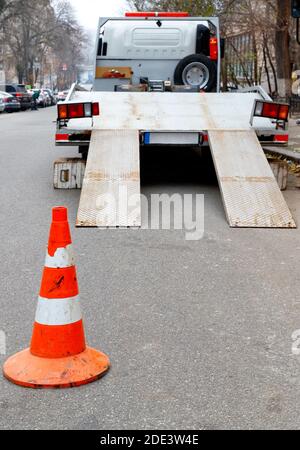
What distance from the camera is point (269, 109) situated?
10031 mm

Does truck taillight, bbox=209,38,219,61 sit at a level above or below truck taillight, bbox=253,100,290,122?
above

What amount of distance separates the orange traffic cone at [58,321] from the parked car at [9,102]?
134ft

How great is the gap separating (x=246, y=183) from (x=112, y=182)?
65.9 inches

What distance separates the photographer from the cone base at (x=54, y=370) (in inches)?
163

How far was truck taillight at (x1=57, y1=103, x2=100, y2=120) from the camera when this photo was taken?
987 cm

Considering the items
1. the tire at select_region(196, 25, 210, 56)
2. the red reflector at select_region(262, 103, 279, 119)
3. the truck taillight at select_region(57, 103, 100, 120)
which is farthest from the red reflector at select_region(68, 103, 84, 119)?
the tire at select_region(196, 25, 210, 56)

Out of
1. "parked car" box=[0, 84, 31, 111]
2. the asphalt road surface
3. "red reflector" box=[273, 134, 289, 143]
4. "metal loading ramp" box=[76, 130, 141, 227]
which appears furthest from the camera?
"parked car" box=[0, 84, 31, 111]

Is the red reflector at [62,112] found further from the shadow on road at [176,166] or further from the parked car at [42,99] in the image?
the parked car at [42,99]

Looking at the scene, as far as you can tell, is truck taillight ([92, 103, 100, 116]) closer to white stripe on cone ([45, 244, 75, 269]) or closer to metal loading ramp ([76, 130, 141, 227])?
metal loading ramp ([76, 130, 141, 227])

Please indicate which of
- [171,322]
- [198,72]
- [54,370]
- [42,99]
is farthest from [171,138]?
[42,99]

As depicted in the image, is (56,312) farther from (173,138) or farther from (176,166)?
(176,166)

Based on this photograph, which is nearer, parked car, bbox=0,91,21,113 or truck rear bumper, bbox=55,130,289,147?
truck rear bumper, bbox=55,130,289,147

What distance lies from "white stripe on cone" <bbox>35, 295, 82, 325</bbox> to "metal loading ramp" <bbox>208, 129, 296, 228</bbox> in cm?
443

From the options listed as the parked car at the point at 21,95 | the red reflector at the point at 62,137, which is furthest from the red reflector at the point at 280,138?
the parked car at the point at 21,95
